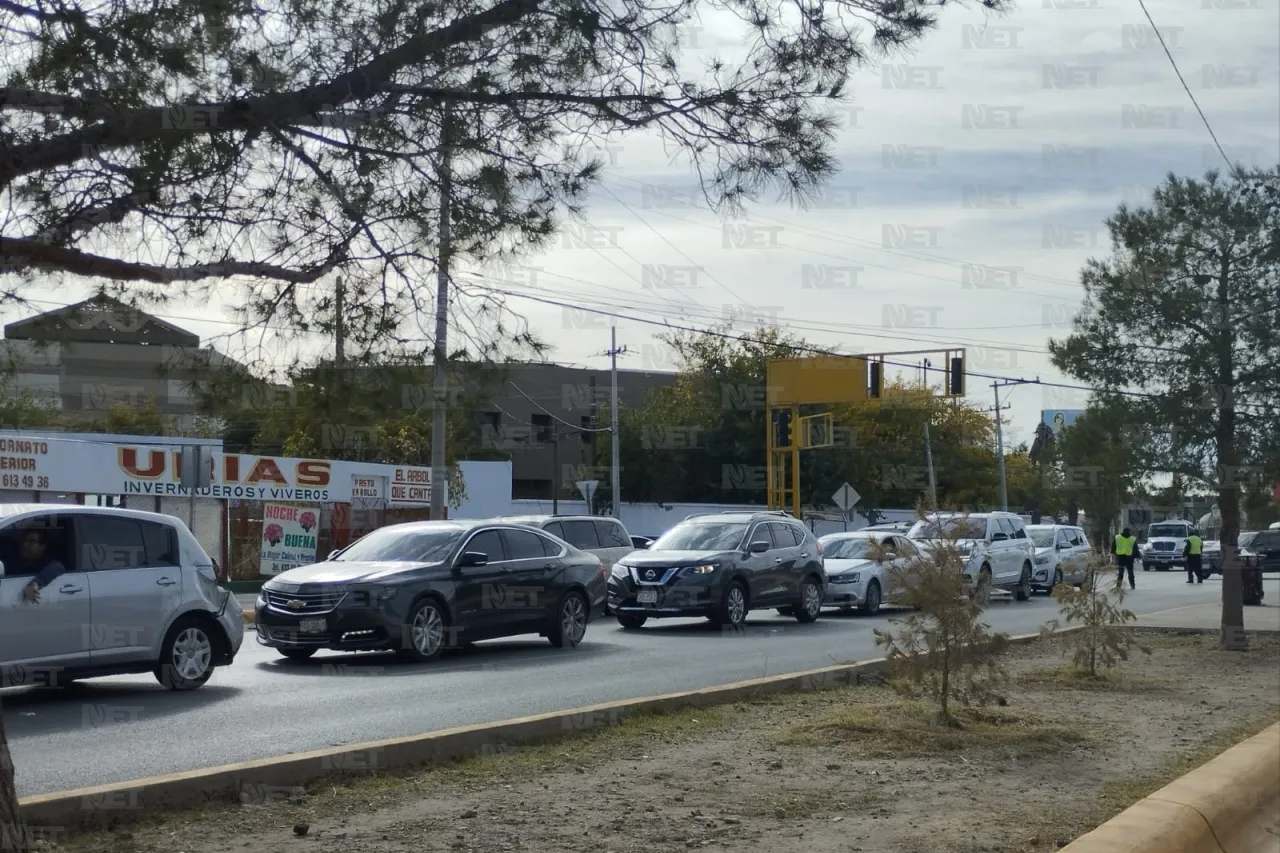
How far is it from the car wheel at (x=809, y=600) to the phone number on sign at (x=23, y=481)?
1617 centimetres

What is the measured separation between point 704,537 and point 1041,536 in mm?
16869

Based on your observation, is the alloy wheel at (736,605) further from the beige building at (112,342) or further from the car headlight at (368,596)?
the beige building at (112,342)

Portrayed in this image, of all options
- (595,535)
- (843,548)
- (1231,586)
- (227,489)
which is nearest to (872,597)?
(843,548)

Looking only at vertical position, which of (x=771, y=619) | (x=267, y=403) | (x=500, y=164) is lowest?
(x=771, y=619)

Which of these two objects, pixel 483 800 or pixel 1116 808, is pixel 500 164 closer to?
pixel 483 800

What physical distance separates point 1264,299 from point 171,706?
12.3 m

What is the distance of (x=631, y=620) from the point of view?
71.3 ft

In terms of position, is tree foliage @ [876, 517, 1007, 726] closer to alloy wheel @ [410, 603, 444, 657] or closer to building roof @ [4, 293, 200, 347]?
building roof @ [4, 293, 200, 347]

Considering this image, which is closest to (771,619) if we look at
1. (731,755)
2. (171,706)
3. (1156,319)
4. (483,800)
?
(1156,319)

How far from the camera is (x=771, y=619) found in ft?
78.5

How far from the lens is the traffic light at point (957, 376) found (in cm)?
3158

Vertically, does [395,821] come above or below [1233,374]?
below

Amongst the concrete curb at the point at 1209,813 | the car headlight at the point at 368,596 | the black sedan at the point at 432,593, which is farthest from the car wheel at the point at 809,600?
the concrete curb at the point at 1209,813

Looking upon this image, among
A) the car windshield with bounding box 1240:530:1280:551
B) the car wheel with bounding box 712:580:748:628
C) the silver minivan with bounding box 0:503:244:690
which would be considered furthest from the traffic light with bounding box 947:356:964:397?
the car windshield with bounding box 1240:530:1280:551
